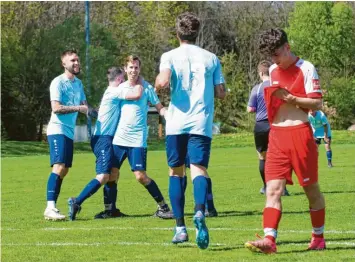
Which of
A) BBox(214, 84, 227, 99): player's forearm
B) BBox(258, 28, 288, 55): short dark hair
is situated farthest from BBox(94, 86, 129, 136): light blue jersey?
BBox(258, 28, 288, 55): short dark hair

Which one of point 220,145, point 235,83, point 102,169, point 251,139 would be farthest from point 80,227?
point 235,83

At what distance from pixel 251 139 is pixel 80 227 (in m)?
40.8

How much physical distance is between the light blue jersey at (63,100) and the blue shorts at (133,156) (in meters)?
0.64

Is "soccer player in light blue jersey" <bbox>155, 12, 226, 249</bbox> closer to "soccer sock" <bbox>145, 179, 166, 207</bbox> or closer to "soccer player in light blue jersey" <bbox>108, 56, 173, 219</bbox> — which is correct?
"soccer player in light blue jersey" <bbox>108, 56, 173, 219</bbox>

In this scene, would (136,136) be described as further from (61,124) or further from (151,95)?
(61,124)

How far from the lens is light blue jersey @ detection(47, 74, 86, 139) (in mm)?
11930

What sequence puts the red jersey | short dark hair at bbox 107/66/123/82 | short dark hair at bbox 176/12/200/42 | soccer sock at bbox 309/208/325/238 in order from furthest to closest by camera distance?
short dark hair at bbox 107/66/123/82 < short dark hair at bbox 176/12/200/42 < soccer sock at bbox 309/208/325/238 < the red jersey

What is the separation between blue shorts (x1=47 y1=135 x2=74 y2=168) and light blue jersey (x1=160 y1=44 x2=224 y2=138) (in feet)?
11.0

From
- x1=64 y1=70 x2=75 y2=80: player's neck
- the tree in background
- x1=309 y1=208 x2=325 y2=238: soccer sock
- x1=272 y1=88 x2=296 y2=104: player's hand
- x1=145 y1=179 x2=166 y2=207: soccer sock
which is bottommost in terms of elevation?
x1=145 y1=179 x2=166 y2=207: soccer sock

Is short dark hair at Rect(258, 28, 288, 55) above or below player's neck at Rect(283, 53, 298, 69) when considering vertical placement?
above

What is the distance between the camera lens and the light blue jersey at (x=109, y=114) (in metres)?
12.1

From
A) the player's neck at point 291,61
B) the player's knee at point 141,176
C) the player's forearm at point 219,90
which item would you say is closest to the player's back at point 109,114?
the player's knee at point 141,176

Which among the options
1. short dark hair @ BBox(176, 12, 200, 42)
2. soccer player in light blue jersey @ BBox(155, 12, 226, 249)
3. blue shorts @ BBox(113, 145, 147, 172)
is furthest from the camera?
blue shorts @ BBox(113, 145, 147, 172)

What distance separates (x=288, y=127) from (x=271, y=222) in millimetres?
871
